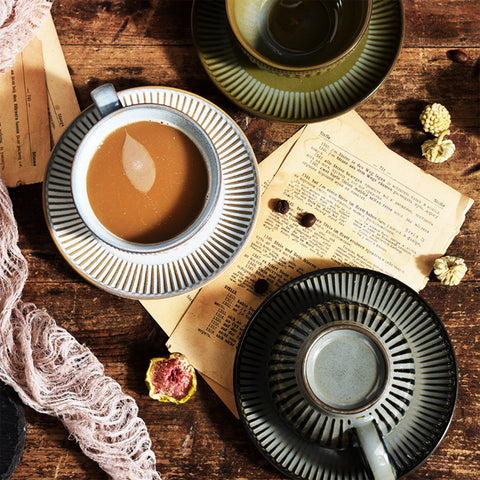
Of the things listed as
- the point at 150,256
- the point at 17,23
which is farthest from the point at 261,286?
the point at 17,23

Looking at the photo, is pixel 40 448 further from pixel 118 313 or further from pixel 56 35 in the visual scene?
pixel 56 35

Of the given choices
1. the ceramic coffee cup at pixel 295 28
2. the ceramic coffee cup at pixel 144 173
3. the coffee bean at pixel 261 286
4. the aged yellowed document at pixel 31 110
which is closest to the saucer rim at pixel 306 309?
the coffee bean at pixel 261 286

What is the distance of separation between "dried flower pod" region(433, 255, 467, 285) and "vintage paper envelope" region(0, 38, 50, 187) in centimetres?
78

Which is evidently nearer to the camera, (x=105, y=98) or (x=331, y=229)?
(x=105, y=98)

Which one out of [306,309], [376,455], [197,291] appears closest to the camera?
[376,455]

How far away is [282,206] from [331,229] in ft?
0.35

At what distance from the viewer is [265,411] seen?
898 mm

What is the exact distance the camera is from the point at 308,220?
0.96 m

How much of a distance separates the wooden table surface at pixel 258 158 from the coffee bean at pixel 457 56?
0.5 inches

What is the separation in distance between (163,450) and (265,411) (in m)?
0.24

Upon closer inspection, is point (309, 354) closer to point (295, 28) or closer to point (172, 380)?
point (172, 380)

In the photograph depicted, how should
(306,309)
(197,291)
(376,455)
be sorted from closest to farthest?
(376,455) < (306,309) < (197,291)

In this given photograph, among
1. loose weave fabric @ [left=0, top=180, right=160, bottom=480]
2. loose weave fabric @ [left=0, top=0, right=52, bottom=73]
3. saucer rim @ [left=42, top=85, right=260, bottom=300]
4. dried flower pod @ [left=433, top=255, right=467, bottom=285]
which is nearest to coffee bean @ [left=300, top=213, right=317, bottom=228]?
saucer rim @ [left=42, top=85, right=260, bottom=300]

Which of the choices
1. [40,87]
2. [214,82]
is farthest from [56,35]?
[214,82]
